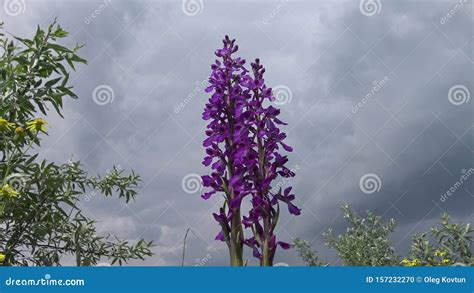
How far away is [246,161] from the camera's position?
9.82 ft

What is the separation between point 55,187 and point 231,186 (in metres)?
1.48

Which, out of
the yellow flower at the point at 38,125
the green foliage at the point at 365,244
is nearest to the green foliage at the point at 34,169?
the yellow flower at the point at 38,125

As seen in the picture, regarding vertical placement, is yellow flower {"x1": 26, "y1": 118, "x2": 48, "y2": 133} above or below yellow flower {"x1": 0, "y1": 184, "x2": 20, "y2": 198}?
above

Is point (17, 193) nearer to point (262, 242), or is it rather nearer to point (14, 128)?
point (14, 128)

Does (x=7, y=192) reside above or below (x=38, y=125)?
below

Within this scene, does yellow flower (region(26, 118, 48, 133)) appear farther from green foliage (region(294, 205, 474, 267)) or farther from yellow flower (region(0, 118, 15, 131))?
green foliage (region(294, 205, 474, 267))

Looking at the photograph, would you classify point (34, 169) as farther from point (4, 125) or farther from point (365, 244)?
point (365, 244)

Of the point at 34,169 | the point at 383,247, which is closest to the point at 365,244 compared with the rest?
the point at 383,247

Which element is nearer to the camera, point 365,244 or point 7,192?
point 7,192

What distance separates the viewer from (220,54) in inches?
133

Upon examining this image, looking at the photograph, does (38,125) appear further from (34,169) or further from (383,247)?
(383,247)

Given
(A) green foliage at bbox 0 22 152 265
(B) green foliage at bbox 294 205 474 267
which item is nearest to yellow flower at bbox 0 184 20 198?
(A) green foliage at bbox 0 22 152 265

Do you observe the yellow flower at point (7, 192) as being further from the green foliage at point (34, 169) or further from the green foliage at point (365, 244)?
the green foliage at point (365, 244)

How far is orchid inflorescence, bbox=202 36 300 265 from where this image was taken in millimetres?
2969
